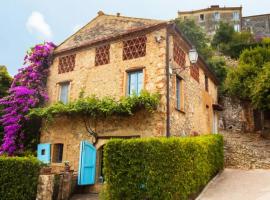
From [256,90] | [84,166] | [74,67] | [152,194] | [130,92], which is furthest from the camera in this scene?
[256,90]

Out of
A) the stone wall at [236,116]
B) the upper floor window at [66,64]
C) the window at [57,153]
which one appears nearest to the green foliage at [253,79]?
the stone wall at [236,116]

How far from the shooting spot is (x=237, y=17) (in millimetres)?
49562

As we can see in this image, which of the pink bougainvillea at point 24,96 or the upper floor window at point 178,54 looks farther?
the pink bougainvillea at point 24,96

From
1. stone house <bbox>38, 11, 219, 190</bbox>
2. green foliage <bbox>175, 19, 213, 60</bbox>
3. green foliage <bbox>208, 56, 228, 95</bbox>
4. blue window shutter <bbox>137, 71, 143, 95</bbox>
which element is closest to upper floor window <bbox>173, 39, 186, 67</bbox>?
stone house <bbox>38, 11, 219, 190</bbox>

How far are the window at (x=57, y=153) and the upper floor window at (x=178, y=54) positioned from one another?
6.51 m

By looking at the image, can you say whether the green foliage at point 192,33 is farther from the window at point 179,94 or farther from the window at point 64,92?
the window at point 64,92

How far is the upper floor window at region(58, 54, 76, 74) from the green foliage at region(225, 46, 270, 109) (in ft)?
38.2

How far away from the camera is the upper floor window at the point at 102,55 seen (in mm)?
12484

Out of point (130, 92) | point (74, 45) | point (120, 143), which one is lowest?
point (120, 143)

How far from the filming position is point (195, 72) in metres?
14.3

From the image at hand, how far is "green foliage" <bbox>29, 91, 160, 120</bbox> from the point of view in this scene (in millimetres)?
10094

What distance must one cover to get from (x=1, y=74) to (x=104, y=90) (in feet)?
25.7

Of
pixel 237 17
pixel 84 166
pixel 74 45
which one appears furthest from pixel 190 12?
pixel 84 166

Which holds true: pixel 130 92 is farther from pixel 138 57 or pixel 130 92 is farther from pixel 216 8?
pixel 216 8
